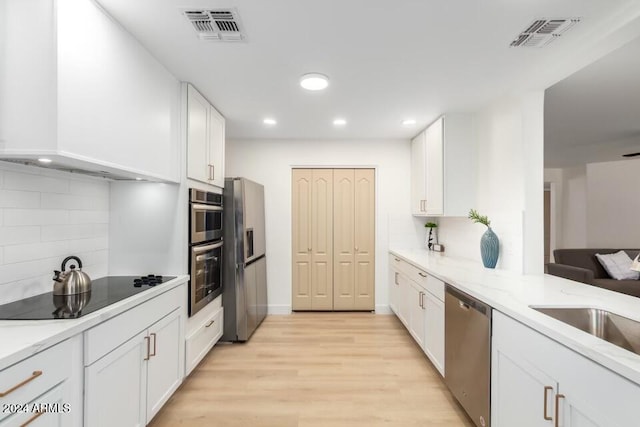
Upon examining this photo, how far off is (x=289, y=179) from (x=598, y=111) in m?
3.62

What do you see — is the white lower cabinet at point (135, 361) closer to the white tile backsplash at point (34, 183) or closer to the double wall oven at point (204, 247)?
the double wall oven at point (204, 247)

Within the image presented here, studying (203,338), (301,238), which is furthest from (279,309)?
(203,338)

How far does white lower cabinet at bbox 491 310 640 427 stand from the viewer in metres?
1.03

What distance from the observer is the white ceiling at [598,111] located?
7.75 feet

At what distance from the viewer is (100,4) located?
1587 mm

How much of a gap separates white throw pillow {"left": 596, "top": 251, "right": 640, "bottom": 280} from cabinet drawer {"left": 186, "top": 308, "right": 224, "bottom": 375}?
206 inches

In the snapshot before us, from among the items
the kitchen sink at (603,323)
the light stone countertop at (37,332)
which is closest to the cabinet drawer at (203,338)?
the light stone countertop at (37,332)

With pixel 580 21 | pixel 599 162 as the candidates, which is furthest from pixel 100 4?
pixel 599 162

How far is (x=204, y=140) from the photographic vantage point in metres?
2.83

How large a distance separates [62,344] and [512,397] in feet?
6.71

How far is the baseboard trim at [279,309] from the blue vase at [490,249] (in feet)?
8.64

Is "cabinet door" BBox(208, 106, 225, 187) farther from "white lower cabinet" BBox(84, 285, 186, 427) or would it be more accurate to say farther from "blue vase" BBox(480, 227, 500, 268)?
"blue vase" BBox(480, 227, 500, 268)

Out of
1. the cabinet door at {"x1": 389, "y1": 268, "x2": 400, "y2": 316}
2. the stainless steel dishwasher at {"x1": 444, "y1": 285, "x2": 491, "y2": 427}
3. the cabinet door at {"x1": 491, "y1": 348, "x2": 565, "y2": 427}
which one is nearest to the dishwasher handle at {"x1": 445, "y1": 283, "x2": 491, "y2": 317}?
the stainless steel dishwasher at {"x1": 444, "y1": 285, "x2": 491, "y2": 427}

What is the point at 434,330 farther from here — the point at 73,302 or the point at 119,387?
the point at 73,302
